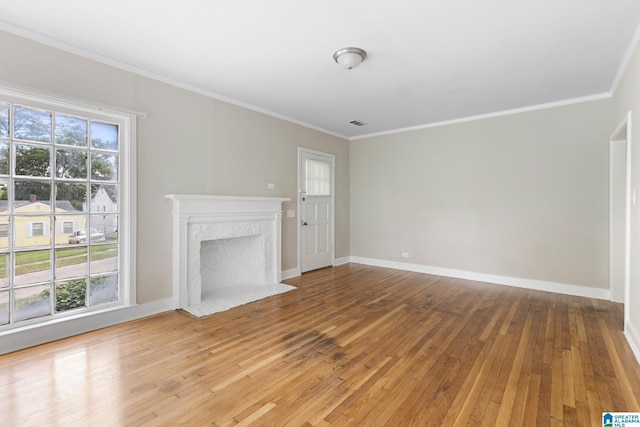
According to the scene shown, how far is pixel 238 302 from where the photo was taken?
381 centimetres

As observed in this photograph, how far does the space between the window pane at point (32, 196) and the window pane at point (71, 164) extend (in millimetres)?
168

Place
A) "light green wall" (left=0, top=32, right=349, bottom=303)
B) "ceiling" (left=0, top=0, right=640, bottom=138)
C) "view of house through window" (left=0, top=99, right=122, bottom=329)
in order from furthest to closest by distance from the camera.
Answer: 1. "light green wall" (left=0, top=32, right=349, bottom=303)
2. "view of house through window" (left=0, top=99, right=122, bottom=329)
3. "ceiling" (left=0, top=0, right=640, bottom=138)

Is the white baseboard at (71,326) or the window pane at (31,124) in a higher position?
the window pane at (31,124)

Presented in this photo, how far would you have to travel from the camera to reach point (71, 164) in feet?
9.59

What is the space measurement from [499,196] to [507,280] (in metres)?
1.30

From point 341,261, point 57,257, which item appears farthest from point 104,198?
point 341,261

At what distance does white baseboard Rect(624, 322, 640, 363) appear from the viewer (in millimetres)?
2479

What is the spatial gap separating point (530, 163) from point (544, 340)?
2.73 meters

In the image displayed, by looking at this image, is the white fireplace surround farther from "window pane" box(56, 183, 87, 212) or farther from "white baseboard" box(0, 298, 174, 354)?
"window pane" box(56, 183, 87, 212)

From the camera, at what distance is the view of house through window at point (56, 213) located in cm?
258

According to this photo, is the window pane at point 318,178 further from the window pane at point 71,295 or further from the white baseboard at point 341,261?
the window pane at point 71,295

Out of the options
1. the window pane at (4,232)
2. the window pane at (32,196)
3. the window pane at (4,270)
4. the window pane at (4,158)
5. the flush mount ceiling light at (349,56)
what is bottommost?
the window pane at (4,270)

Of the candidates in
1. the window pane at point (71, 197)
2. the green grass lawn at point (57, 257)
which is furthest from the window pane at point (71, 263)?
the window pane at point (71, 197)

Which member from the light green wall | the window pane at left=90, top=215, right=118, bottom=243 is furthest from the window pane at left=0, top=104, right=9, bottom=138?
the window pane at left=90, top=215, right=118, bottom=243
